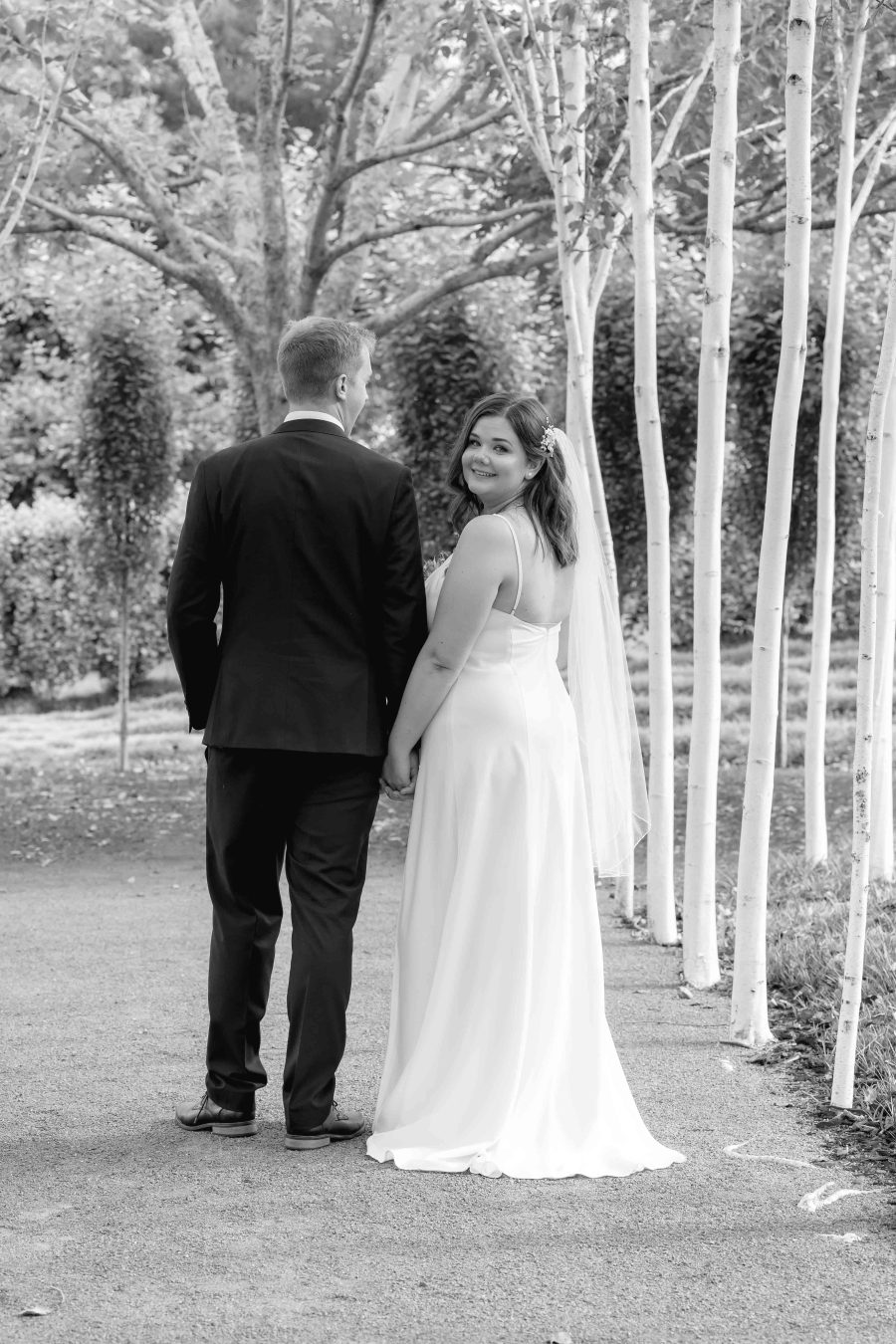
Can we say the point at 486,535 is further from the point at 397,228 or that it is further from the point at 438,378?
the point at 438,378

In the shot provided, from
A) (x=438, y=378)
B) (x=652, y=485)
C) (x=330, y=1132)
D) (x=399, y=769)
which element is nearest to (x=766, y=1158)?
(x=330, y=1132)

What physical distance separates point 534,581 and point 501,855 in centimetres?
74

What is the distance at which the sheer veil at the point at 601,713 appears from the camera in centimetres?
445

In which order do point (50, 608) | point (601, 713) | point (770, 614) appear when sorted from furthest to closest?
point (50, 608) → point (770, 614) → point (601, 713)

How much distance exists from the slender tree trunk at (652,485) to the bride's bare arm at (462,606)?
94.1 inches

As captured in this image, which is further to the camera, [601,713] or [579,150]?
[579,150]

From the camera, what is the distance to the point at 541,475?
397 centimetres

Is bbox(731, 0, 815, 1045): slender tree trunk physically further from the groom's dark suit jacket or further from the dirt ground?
the groom's dark suit jacket

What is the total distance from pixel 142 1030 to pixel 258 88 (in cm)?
762

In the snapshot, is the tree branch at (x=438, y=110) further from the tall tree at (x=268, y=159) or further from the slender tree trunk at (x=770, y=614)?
the slender tree trunk at (x=770, y=614)

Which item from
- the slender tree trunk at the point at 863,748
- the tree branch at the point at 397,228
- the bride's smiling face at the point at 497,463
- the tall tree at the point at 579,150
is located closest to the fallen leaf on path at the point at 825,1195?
the slender tree trunk at the point at 863,748

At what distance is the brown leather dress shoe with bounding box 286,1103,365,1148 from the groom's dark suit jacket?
984 mm

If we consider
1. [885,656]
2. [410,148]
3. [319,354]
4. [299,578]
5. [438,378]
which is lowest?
[885,656]

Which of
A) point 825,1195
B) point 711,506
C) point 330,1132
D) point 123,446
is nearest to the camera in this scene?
point 825,1195
